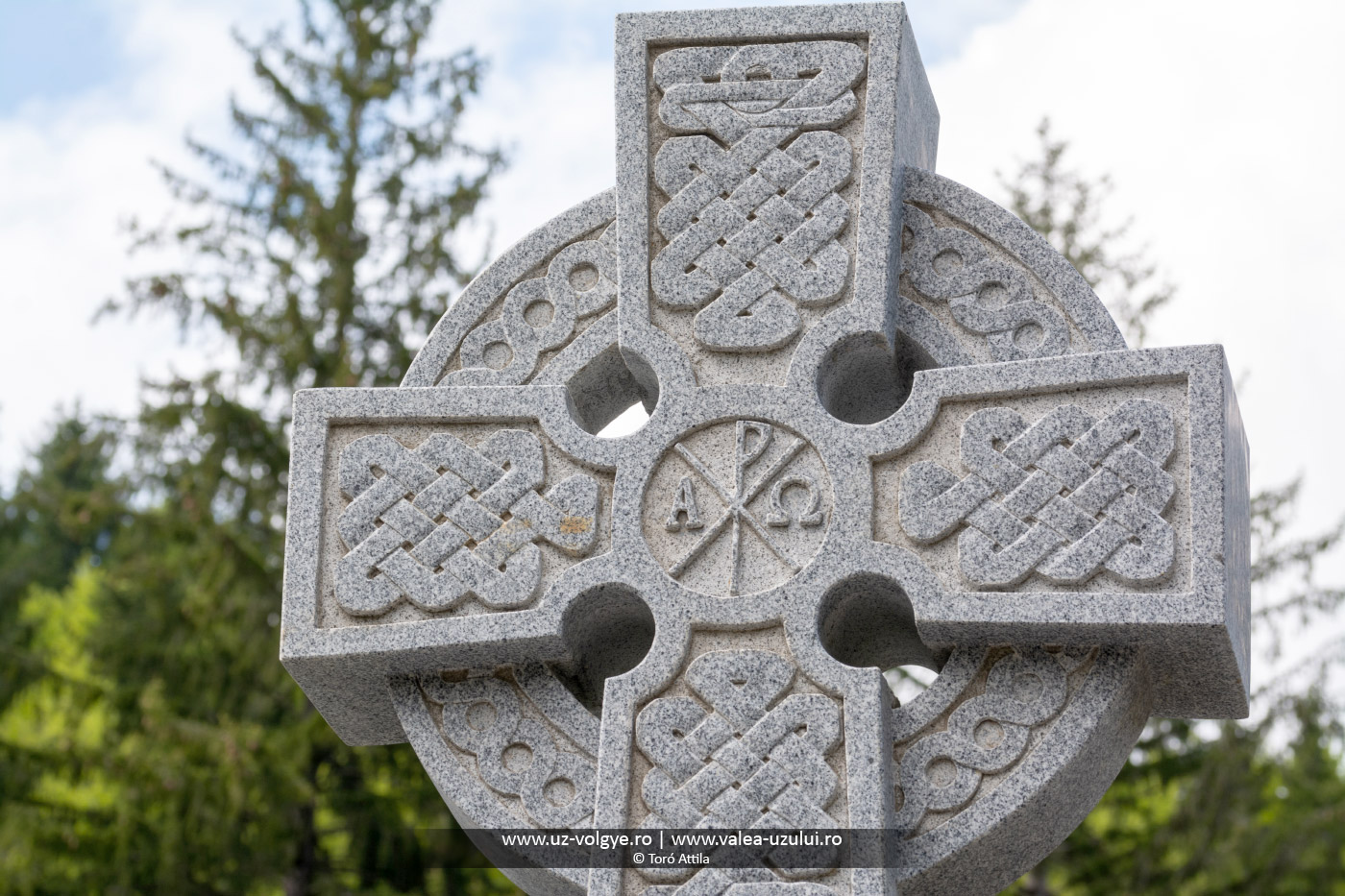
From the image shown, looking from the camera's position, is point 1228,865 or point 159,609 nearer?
point 1228,865

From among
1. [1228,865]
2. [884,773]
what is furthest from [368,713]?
[1228,865]

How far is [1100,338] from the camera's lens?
2812 mm

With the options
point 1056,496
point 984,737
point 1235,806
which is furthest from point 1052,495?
point 1235,806

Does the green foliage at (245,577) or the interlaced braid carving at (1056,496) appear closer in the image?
the interlaced braid carving at (1056,496)

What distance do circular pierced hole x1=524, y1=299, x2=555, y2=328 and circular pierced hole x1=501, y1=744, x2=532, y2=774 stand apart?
0.92m

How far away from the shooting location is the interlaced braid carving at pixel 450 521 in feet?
9.25

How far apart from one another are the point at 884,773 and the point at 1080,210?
7.88 metres

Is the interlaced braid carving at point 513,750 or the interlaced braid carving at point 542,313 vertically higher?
the interlaced braid carving at point 542,313

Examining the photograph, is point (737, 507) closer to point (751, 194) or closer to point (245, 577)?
point (751, 194)

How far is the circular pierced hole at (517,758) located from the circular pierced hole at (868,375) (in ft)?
2.98

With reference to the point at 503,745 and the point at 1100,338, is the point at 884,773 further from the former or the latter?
the point at 1100,338

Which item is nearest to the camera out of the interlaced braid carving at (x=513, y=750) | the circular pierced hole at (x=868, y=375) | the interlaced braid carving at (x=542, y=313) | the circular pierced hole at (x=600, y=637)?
the interlaced braid carving at (x=513, y=750)

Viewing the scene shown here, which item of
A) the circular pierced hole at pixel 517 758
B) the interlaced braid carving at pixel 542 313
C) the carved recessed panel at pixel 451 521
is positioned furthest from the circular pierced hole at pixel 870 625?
the interlaced braid carving at pixel 542 313

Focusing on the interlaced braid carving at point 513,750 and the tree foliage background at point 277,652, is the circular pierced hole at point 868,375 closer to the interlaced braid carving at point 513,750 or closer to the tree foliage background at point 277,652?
the interlaced braid carving at point 513,750
